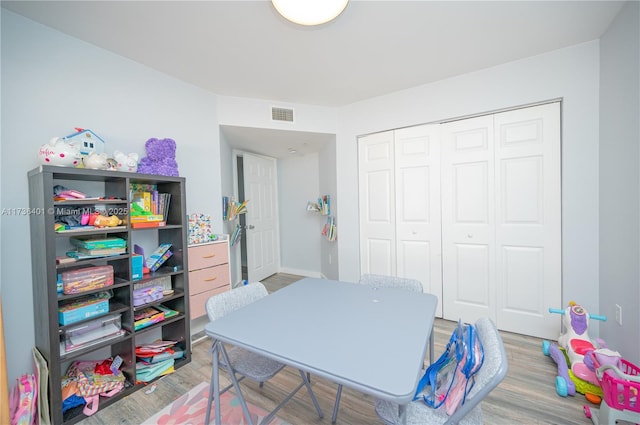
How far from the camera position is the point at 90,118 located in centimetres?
196

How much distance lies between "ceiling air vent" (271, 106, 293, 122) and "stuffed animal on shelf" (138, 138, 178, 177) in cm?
132

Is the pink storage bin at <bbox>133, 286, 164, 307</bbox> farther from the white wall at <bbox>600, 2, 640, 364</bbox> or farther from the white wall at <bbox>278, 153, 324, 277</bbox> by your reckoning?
the white wall at <bbox>600, 2, 640, 364</bbox>

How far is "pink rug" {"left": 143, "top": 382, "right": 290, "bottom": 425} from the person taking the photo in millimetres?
1573

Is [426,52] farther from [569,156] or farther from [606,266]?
[606,266]

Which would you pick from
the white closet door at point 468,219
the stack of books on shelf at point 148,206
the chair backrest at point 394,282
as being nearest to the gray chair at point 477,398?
the chair backrest at point 394,282

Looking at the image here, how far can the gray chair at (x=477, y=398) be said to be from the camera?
34.7 inches

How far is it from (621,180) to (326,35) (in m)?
2.38

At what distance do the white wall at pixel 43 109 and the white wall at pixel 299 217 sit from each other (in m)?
2.42

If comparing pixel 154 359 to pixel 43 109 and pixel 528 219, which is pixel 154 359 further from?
pixel 528 219

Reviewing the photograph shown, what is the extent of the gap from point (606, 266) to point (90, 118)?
13.9 ft

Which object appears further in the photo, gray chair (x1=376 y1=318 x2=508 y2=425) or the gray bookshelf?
the gray bookshelf

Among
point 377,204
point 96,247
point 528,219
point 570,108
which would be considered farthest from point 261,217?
point 570,108

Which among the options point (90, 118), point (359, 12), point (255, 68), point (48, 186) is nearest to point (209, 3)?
point (255, 68)

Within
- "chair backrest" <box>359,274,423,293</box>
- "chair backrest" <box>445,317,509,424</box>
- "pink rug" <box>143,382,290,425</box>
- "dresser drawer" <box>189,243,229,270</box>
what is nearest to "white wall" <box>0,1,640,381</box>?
"dresser drawer" <box>189,243,229,270</box>
